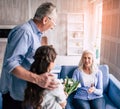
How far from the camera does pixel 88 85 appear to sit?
263cm

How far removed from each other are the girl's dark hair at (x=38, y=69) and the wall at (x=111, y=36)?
7.68ft

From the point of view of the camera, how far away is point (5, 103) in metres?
1.36

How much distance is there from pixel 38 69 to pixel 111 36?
2.76 metres

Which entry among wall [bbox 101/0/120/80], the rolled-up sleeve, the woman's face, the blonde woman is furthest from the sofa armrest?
the rolled-up sleeve

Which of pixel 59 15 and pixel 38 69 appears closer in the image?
pixel 38 69

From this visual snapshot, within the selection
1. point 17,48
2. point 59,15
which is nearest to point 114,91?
point 17,48

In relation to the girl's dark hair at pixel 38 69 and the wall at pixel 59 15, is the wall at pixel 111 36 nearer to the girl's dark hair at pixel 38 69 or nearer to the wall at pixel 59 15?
the wall at pixel 59 15

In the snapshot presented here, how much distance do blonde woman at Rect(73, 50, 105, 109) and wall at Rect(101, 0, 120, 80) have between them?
2.79 feet

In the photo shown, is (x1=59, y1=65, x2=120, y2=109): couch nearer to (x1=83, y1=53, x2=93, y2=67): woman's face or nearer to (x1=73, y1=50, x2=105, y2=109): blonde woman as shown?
(x1=73, y1=50, x2=105, y2=109): blonde woman

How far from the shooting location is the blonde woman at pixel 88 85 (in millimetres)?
2488

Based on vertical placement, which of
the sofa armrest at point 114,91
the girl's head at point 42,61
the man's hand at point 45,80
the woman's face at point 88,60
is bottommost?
the sofa armrest at point 114,91

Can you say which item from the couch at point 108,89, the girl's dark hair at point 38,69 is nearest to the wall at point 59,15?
the couch at point 108,89

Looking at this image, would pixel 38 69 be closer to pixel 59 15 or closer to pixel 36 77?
pixel 36 77

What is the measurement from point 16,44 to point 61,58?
445cm
